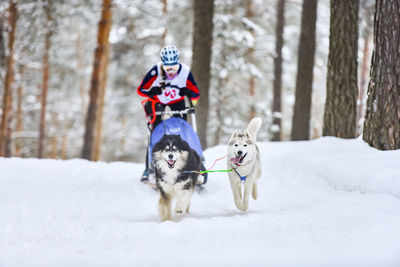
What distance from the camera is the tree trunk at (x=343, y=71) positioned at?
6332 millimetres

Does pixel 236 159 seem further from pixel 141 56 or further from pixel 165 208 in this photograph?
pixel 141 56

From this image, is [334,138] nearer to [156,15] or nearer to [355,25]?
[355,25]

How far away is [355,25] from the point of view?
21.1 ft

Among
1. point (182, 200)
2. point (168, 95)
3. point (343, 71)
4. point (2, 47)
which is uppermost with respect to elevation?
point (2, 47)

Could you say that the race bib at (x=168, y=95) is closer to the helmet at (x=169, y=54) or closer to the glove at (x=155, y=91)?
the glove at (x=155, y=91)

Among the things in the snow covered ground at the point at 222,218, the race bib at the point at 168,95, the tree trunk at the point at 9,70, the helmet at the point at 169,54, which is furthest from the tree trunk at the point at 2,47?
the helmet at the point at 169,54

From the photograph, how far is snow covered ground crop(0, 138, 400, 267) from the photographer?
2.40 m

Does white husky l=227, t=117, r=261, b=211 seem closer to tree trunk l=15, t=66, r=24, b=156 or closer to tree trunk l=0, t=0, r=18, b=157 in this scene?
tree trunk l=0, t=0, r=18, b=157

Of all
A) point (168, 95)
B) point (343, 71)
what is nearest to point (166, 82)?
point (168, 95)

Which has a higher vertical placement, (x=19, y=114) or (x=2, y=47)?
(x=2, y=47)

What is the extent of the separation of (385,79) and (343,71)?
1738mm

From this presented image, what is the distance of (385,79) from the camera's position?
4.66m

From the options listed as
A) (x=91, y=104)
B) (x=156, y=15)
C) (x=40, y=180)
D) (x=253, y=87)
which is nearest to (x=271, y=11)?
(x=253, y=87)

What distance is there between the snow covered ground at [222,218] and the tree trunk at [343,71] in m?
0.54
